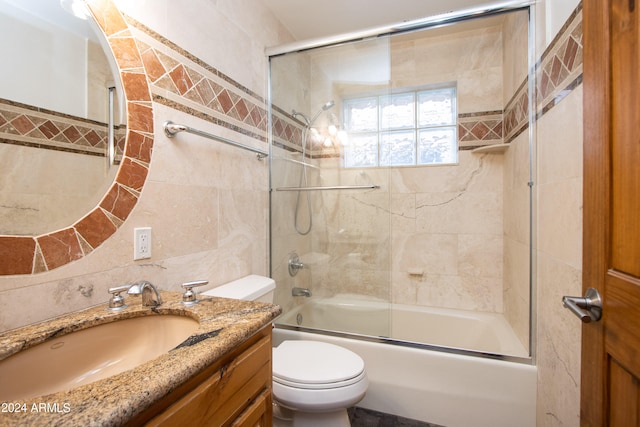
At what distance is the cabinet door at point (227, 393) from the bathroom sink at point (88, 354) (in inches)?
7.7

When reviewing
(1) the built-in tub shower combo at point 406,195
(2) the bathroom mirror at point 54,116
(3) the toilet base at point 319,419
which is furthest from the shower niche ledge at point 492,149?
(2) the bathroom mirror at point 54,116

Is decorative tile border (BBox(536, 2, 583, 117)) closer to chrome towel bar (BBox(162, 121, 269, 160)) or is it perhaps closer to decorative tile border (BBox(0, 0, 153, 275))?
chrome towel bar (BBox(162, 121, 269, 160))

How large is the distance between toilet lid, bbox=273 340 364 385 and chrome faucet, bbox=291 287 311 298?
60 cm

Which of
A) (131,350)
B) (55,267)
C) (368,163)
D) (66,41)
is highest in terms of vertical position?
(66,41)

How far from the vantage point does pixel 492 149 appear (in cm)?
202

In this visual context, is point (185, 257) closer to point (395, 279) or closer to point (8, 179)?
point (8, 179)

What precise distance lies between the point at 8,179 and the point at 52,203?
110 millimetres

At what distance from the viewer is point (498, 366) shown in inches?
56.0

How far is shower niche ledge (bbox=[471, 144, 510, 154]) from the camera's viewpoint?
195cm

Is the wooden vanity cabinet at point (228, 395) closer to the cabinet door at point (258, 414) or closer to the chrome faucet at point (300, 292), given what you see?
the cabinet door at point (258, 414)

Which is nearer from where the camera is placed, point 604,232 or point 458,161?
point 604,232

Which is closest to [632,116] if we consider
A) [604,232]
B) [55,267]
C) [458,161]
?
[604,232]

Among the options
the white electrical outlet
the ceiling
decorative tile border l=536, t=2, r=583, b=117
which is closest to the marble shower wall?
the ceiling

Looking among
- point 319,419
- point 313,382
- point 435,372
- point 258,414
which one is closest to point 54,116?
point 258,414
